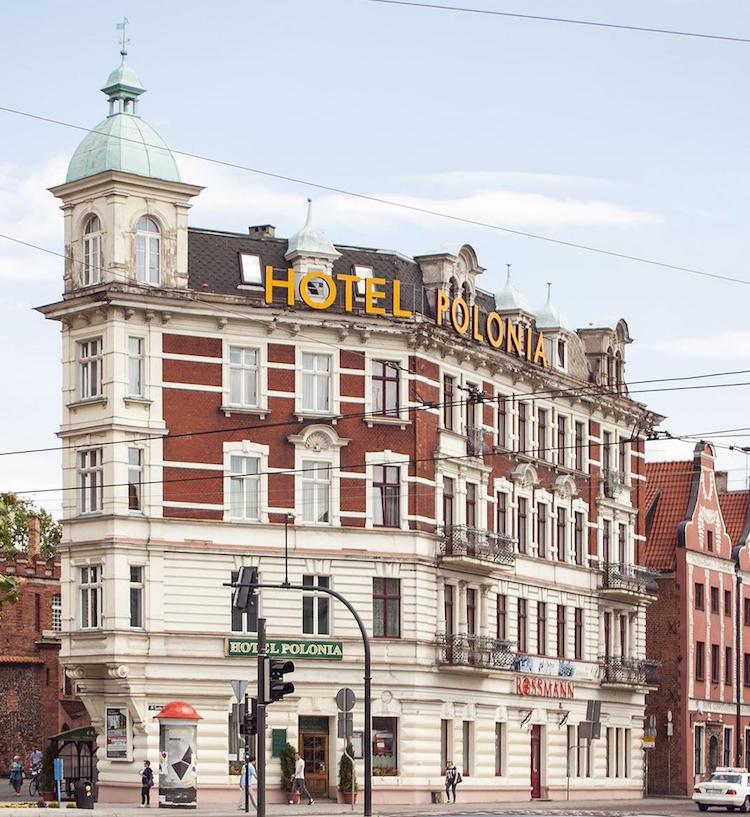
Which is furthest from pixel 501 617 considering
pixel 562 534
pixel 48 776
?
pixel 48 776

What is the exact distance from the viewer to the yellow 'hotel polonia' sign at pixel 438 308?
211 ft

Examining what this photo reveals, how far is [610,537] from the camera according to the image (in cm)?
8075

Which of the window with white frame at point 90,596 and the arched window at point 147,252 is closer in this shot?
the window with white frame at point 90,596

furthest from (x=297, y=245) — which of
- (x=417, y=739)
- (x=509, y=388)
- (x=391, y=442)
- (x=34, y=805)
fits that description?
(x=34, y=805)

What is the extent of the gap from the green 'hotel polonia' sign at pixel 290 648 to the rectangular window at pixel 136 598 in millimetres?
3069

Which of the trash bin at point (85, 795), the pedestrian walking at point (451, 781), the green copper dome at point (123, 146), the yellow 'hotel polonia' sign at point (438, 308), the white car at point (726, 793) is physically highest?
the green copper dome at point (123, 146)

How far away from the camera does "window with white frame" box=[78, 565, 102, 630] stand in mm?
60594

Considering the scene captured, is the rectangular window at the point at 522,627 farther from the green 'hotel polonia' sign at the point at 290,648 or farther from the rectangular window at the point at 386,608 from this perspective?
the green 'hotel polonia' sign at the point at 290,648

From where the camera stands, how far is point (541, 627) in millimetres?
74562

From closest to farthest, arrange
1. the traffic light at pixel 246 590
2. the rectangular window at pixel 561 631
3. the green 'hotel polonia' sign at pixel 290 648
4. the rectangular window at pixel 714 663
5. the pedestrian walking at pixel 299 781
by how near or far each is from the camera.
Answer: the traffic light at pixel 246 590, the pedestrian walking at pixel 299 781, the green 'hotel polonia' sign at pixel 290 648, the rectangular window at pixel 561 631, the rectangular window at pixel 714 663

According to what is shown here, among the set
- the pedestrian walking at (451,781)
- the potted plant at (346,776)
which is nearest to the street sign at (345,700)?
the potted plant at (346,776)

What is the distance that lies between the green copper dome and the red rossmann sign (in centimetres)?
2304

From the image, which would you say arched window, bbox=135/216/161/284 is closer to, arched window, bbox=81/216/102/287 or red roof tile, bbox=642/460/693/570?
arched window, bbox=81/216/102/287

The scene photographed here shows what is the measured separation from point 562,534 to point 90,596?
22819 mm
